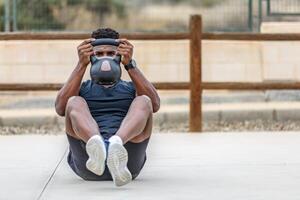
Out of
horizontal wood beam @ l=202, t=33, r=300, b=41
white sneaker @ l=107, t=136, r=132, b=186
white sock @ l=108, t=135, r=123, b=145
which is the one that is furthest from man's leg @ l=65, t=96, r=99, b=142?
horizontal wood beam @ l=202, t=33, r=300, b=41

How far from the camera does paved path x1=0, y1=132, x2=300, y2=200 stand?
6562mm

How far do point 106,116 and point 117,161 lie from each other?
66 cm

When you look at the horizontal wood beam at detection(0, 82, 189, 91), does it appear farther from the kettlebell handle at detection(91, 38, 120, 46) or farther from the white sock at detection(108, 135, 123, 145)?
the white sock at detection(108, 135, 123, 145)

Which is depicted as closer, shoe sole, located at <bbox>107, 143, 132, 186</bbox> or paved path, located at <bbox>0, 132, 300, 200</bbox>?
shoe sole, located at <bbox>107, 143, 132, 186</bbox>

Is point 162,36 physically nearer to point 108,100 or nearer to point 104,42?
point 108,100

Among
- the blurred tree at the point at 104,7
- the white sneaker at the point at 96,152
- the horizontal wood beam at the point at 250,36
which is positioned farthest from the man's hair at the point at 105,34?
the blurred tree at the point at 104,7

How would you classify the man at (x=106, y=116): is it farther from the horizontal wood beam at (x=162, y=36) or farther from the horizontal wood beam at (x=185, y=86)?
the horizontal wood beam at (x=162, y=36)

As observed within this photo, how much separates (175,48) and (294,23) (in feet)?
5.94

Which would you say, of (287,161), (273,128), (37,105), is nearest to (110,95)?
(287,161)

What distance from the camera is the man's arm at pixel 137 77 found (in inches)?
262

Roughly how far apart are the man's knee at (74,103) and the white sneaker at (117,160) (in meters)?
0.48

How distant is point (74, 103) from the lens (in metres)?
6.61

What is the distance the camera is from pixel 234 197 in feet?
20.8

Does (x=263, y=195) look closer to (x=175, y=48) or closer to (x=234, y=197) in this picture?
(x=234, y=197)
